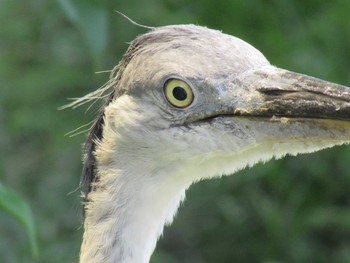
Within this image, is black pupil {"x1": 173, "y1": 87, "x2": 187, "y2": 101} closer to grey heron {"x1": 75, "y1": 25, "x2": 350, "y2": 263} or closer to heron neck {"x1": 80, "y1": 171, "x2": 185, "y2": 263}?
grey heron {"x1": 75, "y1": 25, "x2": 350, "y2": 263}

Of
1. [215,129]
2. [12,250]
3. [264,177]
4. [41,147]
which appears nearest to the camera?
[215,129]

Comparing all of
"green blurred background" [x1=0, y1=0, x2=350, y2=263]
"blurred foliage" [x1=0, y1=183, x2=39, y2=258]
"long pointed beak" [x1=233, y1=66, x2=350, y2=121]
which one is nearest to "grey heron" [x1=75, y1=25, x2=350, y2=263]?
"long pointed beak" [x1=233, y1=66, x2=350, y2=121]

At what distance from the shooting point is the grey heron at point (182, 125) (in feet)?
13.0

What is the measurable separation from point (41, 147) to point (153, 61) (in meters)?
3.63

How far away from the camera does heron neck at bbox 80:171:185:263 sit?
4297 millimetres

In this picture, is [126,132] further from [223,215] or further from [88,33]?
[223,215]

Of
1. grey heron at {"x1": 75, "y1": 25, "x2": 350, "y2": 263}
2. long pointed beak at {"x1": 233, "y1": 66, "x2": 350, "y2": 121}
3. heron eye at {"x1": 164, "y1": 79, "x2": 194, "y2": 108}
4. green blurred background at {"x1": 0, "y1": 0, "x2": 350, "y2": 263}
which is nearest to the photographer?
long pointed beak at {"x1": 233, "y1": 66, "x2": 350, "y2": 121}

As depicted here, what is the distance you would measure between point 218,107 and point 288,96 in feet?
1.06

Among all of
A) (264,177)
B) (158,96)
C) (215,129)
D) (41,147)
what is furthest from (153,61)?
(41,147)

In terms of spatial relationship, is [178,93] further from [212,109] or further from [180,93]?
[212,109]

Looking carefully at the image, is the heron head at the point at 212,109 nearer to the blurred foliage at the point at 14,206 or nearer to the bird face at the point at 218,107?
the bird face at the point at 218,107

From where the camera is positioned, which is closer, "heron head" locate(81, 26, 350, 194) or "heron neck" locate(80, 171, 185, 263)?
"heron head" locate(81, 26, 350, 194)

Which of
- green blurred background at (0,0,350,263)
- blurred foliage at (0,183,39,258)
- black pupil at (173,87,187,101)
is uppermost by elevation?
green blurred background at (0,0,350,263)

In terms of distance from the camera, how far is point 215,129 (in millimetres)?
4098
